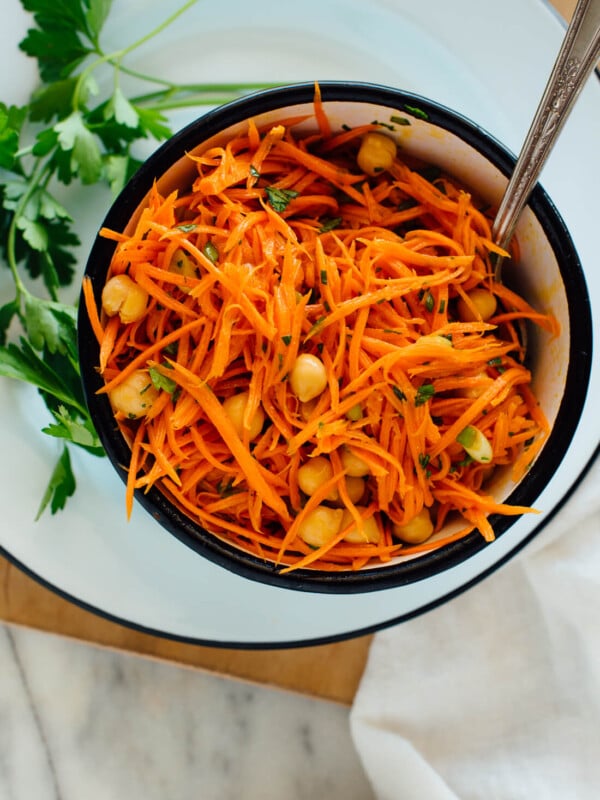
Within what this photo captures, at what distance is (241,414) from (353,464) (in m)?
0.17

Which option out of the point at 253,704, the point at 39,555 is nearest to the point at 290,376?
the point at 39,555

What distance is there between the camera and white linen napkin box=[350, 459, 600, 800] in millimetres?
1646

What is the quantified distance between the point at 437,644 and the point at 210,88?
3.77 ft

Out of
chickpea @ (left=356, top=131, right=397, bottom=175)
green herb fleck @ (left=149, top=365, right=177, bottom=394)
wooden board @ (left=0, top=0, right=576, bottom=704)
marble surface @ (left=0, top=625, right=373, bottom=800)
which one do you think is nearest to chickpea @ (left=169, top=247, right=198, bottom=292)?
green herb fleck @ (left=149, top=365, right=177, bottom=394)

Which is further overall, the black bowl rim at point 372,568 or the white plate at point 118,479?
the white plate at point 118,479

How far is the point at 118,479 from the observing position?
4.80ft

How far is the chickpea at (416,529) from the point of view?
118 centimetres

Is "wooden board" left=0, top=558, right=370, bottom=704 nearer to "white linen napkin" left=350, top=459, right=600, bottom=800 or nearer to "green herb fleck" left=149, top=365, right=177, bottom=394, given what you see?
"white linen napkin" left=350, top=459, right=600, bottom=800

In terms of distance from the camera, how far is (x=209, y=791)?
176 cm

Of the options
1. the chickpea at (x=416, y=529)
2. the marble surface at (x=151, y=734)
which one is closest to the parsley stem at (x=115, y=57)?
the chickpea at (x=416, y=529)

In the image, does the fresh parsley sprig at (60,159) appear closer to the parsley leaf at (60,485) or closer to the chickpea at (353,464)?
the parsley leaf at (60,485)

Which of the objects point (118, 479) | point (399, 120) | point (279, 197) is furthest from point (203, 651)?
point (399, 120)

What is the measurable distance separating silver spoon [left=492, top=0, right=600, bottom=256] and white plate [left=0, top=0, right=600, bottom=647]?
310 millimetres

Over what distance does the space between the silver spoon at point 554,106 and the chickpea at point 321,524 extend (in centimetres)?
44
